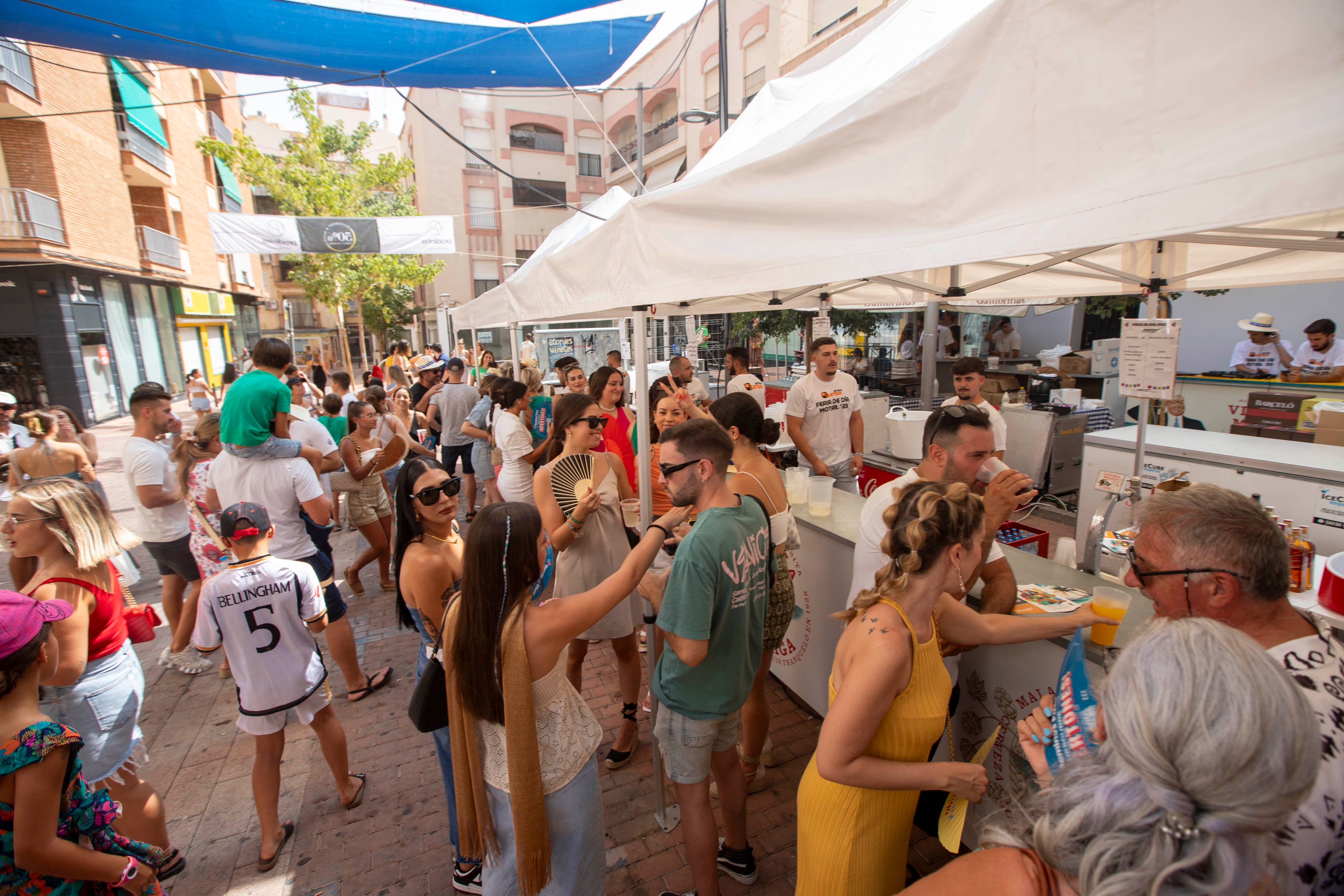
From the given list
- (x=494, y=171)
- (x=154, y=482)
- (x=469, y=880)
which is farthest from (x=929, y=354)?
(x=494, y=171)

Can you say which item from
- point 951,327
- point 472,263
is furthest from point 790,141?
point 472,263

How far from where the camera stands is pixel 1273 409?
534 centimetres

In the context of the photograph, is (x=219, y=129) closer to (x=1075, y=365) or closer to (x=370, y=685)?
(x=370, y=685)

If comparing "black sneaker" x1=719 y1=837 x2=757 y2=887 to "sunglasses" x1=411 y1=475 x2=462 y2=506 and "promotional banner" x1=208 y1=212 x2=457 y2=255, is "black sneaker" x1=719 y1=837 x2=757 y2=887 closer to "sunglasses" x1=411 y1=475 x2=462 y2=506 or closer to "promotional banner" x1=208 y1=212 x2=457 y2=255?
"sunglasses" x1=411 y1=475 x2=462 y2=506

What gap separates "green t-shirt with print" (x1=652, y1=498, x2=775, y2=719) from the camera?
2.03m

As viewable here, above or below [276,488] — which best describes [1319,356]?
above

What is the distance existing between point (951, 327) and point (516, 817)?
15212 mm

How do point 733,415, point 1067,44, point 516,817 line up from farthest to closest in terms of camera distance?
point 733,415 < point 516,817 < point 1067,44

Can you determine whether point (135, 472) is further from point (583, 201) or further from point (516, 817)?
point (583, 201)

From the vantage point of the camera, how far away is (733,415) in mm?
3070

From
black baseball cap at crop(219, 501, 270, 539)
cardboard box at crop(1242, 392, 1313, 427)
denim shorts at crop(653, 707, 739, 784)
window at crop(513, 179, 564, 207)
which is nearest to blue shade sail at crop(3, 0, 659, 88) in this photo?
black baseball cap at crop(219, 501, 270, 539)

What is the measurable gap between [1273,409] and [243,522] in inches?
→ 314

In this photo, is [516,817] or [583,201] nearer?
Result: [516,817]

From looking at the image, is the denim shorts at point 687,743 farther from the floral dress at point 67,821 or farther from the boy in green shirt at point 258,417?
the boy in green shirt at point 258,417
